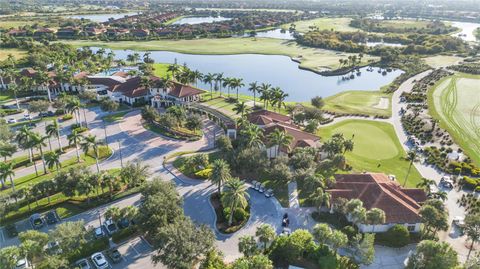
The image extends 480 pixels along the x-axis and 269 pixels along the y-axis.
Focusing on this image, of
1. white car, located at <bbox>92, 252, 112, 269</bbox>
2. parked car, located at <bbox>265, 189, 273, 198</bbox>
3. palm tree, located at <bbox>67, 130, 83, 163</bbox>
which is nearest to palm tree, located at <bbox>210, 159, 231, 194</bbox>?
parked car, located at <bbox>265, 189, 273, 198</bbox>

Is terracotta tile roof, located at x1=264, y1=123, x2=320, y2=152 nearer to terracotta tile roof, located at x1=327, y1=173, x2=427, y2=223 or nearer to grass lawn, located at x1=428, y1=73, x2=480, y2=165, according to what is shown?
terracotta tile roof, located at x1=327, y1=173, x2=427, y2=223

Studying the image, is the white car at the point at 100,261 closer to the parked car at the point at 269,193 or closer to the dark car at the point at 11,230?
the dark car at the point at 11,230

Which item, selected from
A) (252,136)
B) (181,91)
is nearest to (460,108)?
(252,136)

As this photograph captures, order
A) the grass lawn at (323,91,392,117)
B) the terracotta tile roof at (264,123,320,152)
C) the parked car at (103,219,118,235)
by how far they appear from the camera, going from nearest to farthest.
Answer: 1. the parked car at (103,219,118,235)
2. the terracotta tile roof at (264,123,320,152)
3. the grass lawn at (323,91,392,117)

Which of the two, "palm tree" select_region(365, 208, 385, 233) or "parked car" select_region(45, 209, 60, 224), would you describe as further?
"parked car" select_region(45, 209, 60, 224)

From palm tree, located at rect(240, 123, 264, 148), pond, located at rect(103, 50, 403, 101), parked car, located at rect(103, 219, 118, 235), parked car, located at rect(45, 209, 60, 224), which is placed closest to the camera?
parked car, located at rect(103, 219, 118, 235)

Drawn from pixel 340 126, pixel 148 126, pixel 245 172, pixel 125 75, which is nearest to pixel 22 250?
pixel 245 172

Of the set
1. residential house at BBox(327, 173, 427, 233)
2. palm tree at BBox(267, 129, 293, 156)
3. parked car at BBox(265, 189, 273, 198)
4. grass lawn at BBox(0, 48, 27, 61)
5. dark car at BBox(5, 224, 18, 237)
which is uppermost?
grass lawn at BBox(0, 48, 27, 61)
